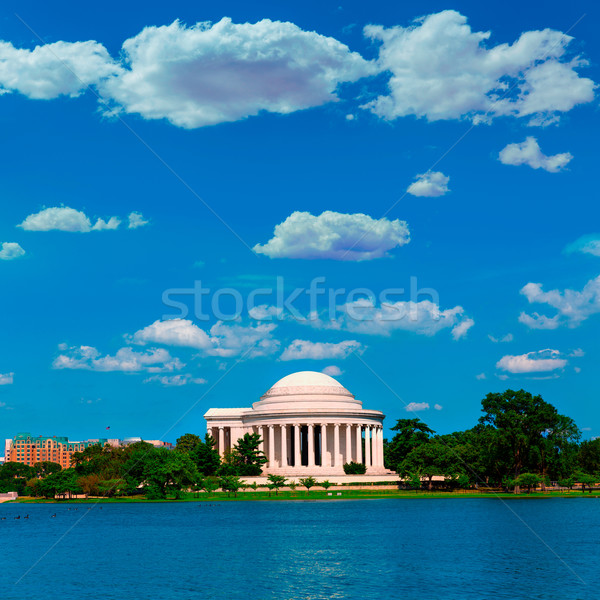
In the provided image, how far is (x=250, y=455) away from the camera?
142 m

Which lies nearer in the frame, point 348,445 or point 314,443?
point 348,445

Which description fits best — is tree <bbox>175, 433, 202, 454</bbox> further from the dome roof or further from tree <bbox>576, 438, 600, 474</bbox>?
tree <bbox>576, 438, 600, 474</bbox>

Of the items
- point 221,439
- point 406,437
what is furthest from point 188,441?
point 406,437

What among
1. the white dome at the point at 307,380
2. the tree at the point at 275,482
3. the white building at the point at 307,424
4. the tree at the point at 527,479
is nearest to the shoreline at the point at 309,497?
the tree at the point at 275,482

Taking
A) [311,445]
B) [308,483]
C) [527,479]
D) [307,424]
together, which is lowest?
[308,483]

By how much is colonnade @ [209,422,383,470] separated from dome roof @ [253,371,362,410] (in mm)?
3815

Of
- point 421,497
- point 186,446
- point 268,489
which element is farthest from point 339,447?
point 421,497

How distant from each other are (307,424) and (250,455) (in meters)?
14.9

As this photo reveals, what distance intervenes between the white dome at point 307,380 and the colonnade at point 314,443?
27.4 feet

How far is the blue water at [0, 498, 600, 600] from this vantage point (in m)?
39.1

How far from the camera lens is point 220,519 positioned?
77.2 metres

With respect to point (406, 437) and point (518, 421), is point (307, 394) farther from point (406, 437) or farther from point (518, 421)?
point (518, 421)

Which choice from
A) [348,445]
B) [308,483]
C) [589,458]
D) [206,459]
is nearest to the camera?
[308,483]

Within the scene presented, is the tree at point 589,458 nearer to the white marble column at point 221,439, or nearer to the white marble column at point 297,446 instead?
the white marble column at point 297,446
